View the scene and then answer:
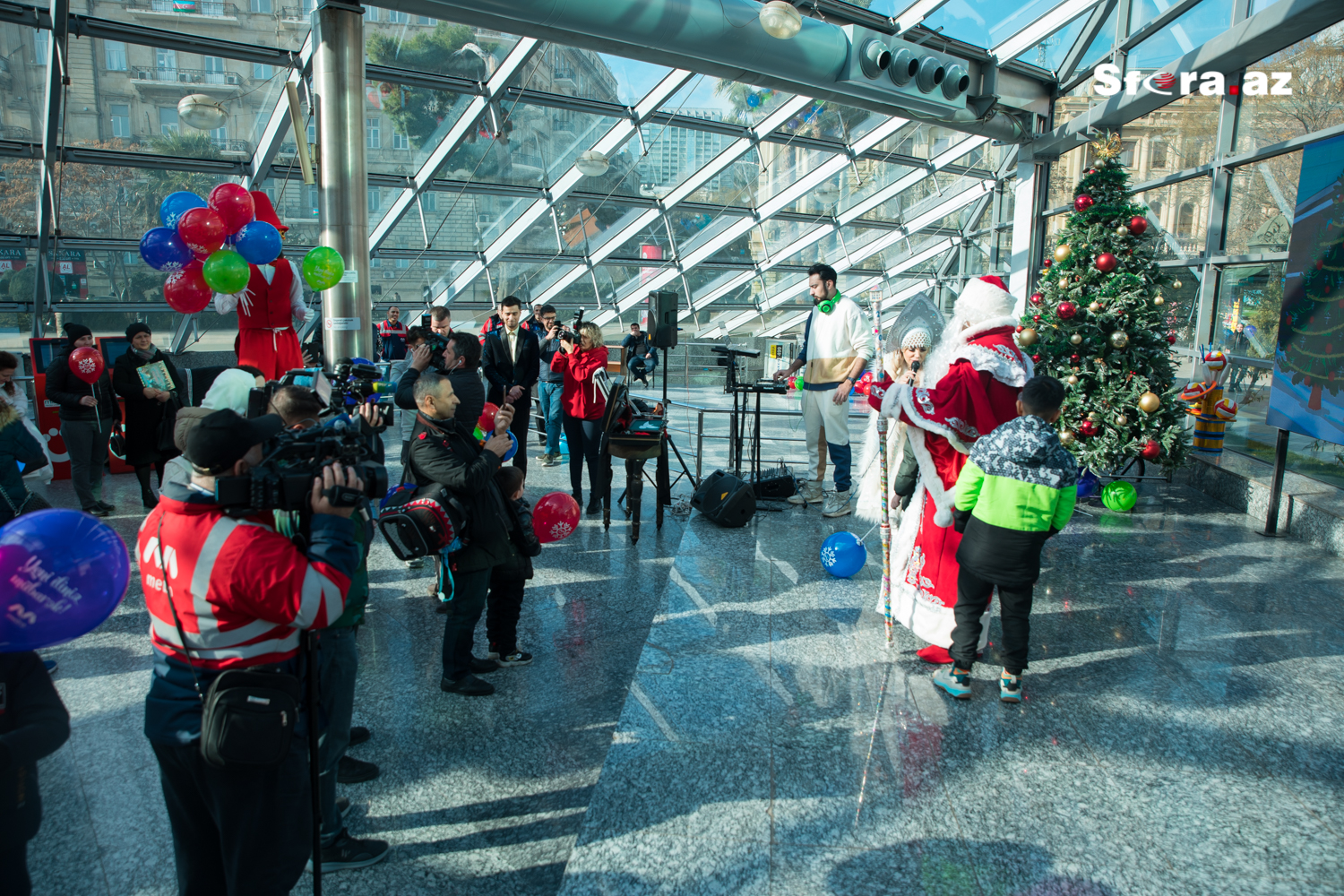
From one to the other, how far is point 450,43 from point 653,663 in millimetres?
8138

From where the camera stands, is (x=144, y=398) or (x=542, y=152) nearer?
(x=144, y=398)

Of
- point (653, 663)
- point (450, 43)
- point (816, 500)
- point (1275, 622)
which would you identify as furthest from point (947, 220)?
point (653, 663)

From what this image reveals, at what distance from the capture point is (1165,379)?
246 inches

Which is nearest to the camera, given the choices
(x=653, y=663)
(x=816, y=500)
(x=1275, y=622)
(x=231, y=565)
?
(x=231, y=565)

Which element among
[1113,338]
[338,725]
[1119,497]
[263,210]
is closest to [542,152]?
[263,210]

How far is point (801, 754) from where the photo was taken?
267 cm

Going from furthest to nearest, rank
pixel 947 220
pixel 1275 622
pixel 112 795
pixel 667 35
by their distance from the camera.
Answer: pixel 947 220, pixel 667 35, pixel 1275 622, pixel 112 795

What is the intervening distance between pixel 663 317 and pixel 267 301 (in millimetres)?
2786

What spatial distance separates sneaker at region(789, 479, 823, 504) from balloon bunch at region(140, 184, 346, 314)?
13.1 feet

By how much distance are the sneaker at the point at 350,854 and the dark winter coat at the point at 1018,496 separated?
222 cm

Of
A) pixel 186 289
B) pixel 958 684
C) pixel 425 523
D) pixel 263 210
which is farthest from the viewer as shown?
A: pixel 263 210

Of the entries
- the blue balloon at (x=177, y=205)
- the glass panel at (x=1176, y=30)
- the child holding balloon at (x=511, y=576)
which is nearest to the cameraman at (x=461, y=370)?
the child holding balloon at (x=511, y=576)

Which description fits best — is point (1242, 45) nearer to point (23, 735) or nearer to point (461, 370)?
point (461, 370)

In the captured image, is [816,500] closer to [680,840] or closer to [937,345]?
[937,345]
